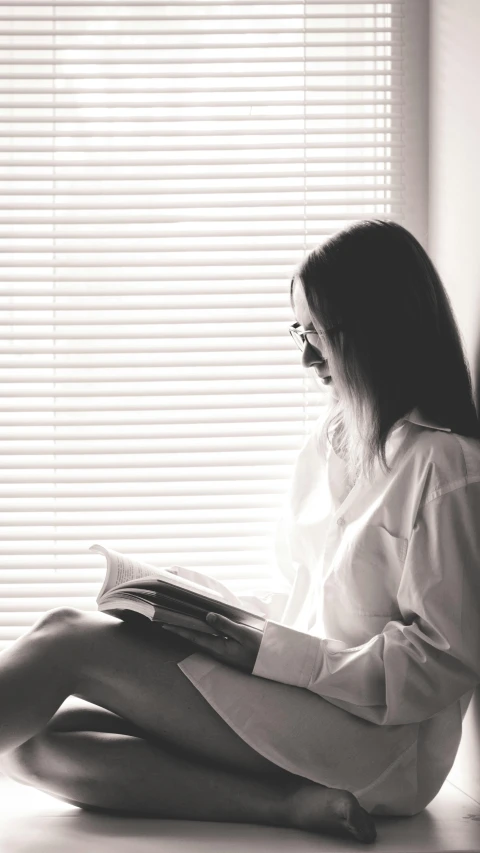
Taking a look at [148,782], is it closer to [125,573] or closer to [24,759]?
[24,759]

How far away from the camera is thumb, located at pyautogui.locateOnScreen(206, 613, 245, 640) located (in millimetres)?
1479

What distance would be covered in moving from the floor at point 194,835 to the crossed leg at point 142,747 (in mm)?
28

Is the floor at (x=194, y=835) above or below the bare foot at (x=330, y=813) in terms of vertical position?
below

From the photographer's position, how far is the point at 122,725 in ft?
5.54

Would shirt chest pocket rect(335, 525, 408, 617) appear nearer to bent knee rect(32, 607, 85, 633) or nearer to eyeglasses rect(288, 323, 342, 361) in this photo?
eyeglasses rect(288, 323, 342, 361)

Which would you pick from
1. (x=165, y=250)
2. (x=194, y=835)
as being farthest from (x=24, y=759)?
(x=165, y=250)

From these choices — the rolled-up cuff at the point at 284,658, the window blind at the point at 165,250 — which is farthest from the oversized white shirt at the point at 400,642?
the window blind at the point at 165,250

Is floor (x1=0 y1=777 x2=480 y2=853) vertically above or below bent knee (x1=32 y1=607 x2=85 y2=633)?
below

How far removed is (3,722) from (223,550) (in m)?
0.88

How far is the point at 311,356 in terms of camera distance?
1.79m

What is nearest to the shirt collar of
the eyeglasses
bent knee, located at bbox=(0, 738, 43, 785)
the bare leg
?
the eyeglasses

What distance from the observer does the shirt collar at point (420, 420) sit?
1.59m

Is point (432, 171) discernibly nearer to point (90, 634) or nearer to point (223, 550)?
point (223, 550)

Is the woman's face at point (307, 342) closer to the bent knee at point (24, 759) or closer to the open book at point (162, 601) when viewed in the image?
the open book at point (162, 601)
